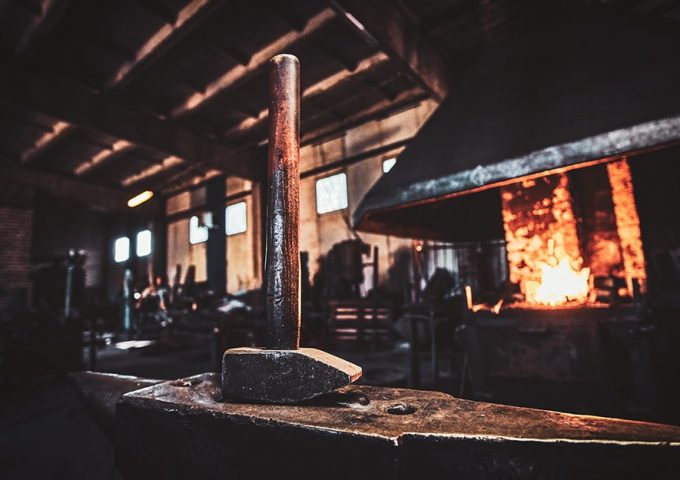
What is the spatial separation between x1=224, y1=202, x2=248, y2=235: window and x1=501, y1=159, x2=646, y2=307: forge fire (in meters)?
9.40

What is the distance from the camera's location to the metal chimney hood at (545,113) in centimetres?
252

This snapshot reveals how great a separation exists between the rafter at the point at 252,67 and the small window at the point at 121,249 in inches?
392

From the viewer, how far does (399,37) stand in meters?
5.14

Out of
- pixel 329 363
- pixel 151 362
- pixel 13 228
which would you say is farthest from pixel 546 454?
pixel 13 228

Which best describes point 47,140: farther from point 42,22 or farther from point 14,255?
point 42,22

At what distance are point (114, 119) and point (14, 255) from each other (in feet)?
21.0

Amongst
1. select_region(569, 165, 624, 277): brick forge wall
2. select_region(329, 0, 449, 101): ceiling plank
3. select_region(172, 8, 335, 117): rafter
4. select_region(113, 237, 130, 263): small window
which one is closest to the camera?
select_region(569, 165, 624, 277): brick forge wall

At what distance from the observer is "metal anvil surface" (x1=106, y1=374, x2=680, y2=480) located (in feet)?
2.62

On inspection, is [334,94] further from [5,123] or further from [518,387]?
[5,123]

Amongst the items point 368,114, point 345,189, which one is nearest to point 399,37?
point 368,114

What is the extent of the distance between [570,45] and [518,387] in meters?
3.38

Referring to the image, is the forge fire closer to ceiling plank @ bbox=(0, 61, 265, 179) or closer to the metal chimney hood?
the metal chimney hood

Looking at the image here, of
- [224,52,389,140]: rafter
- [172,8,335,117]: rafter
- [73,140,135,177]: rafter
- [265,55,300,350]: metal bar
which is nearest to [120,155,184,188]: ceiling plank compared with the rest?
[73,140,135,177]: rafter

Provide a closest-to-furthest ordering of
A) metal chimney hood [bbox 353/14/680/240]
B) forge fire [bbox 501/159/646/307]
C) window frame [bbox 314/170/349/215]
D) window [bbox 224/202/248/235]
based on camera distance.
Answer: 1. metal chimney hood [bbox 353/14/680/240]
2. forge fire [bbox 501/159/646/307]
3. window frame [bbox 314/170/349/215]
4. window [bbox 224/202/248/235]
